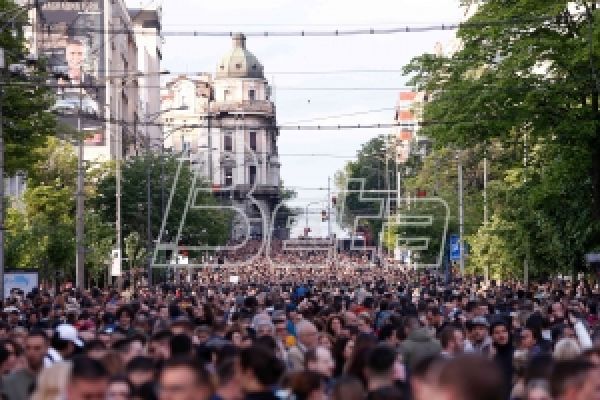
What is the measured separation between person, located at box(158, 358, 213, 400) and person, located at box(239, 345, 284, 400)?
1640mm

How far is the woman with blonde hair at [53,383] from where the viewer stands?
1113cm

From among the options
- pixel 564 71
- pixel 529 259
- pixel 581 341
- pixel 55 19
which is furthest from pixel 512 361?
pixel 55 19

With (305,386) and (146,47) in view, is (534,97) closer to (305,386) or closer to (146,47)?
(305,386)

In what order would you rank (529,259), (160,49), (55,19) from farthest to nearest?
(160,49), (55,19), (529,259)

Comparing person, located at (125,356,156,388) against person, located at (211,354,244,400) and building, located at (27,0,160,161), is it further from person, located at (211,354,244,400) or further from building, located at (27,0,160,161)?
building, located at (27,0,160,161)

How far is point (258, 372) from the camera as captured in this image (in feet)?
36.7

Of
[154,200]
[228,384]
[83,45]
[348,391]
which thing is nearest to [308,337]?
[228,384]

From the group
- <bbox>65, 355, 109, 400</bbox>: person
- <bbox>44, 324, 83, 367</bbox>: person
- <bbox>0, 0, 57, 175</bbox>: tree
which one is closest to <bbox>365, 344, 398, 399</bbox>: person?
<bbox>65, 355, 109, 400</bbox>: person

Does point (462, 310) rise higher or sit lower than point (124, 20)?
lower

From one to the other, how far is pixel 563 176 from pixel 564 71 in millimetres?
2631

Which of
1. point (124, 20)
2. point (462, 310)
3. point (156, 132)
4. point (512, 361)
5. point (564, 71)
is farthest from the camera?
point (156, 132)

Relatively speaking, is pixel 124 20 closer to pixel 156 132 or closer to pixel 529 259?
pixel 156 132

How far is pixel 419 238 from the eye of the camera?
270 feet

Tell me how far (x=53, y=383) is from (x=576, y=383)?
3.49 m
